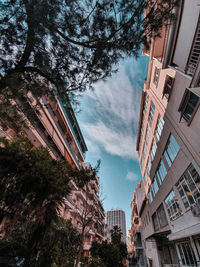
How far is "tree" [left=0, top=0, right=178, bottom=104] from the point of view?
3539 millimetres

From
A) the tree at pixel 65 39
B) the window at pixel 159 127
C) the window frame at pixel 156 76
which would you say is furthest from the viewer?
the window frame at pixel 156 76

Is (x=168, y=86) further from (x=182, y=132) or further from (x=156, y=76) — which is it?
(x=182, y=132)

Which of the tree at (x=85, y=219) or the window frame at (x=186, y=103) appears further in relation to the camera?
the tree at (x=85, y=219)

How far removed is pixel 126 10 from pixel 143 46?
1.21m

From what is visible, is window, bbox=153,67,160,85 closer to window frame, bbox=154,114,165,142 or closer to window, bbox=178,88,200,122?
window frame, bbox=154,114,165,142

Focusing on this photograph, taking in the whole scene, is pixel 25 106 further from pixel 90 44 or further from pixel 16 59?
pixel 90 44

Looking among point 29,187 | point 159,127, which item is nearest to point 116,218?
point 159,127

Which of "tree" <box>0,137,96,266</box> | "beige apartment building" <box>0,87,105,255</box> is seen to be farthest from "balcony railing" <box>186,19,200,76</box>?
"tree" <box>0,137,96,266</box>

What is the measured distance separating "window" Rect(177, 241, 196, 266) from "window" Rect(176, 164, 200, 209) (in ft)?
12.2

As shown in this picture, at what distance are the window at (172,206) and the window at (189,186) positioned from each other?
136 cm

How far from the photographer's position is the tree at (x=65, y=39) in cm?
354

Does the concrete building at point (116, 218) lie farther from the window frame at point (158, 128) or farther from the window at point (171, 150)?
the window at point (171, 150)

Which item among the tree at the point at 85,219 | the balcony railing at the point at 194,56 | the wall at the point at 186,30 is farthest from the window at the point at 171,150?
the tree at the point at 85,219

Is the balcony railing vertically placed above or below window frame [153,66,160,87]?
below
